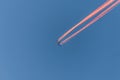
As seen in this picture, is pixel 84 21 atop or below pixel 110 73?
atop

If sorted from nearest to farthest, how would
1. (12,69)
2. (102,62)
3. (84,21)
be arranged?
(84,21) < (102,62) < (12,69)

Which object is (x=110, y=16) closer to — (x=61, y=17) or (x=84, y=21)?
(x=84, y=21)

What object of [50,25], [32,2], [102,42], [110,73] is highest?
[32,2]

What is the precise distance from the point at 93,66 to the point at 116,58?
0.21m

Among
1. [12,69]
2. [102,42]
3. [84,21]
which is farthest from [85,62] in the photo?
[12,69]

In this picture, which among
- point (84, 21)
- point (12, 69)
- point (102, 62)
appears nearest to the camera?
point (84, 21)

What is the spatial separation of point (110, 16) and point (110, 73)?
1.64 ft

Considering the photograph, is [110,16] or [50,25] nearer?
[110,16]

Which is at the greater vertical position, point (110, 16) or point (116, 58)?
point (110, 16)

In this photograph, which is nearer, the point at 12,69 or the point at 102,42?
the point at 102,42

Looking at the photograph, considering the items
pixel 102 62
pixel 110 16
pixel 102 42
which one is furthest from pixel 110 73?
pixel 110 16

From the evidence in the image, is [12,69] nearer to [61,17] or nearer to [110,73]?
[61,17]

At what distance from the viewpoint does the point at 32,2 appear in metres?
2.15

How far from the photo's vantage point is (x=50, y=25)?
84.3 inches
